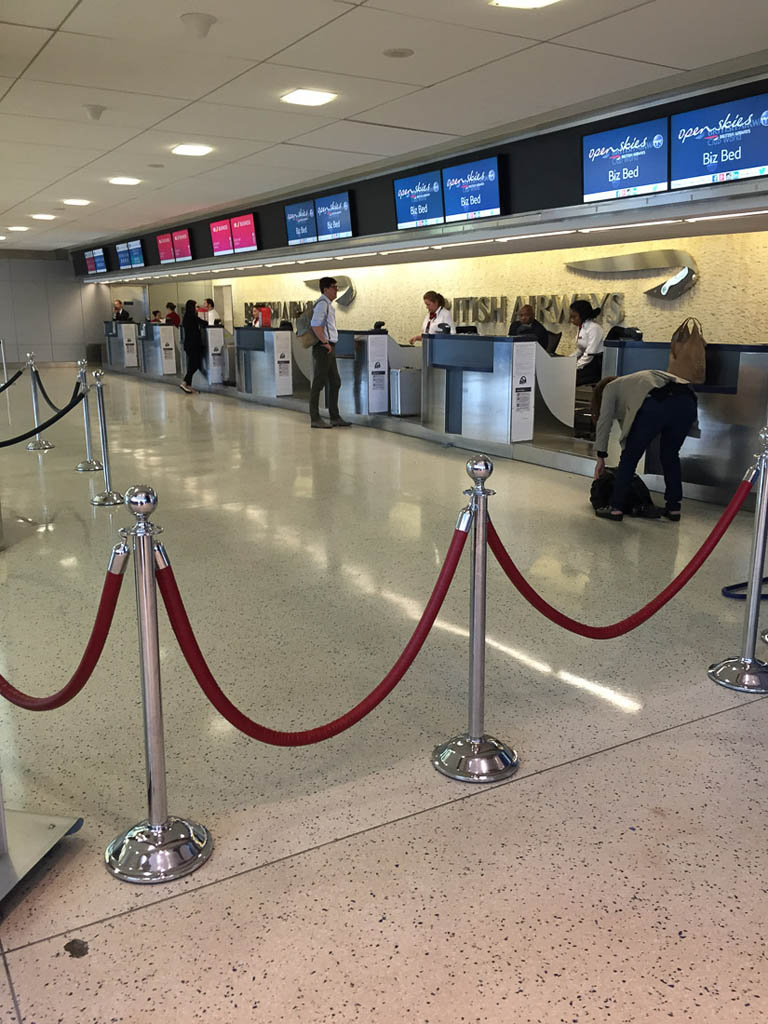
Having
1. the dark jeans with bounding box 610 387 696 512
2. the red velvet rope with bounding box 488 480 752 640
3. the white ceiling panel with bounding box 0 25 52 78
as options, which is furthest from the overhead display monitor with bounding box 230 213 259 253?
the red velvet rope with bounding box 488 480 752 640

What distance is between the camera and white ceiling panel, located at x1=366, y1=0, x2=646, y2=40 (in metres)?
4.69

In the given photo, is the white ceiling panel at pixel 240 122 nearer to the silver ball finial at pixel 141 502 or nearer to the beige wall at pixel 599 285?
the beige wall at pixel 599 285

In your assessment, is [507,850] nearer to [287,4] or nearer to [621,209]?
[287,4]

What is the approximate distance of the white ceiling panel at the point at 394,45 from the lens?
5.03 m

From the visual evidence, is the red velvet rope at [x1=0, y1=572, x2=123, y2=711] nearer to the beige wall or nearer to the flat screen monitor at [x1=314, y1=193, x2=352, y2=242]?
the beige wall

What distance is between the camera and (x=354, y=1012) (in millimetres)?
2006

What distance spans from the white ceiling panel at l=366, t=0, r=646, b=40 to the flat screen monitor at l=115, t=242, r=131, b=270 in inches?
653

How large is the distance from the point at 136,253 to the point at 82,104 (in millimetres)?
13347

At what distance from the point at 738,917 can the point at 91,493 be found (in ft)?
20.9

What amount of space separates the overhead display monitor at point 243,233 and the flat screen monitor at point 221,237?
0.58ft

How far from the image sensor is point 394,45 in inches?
214

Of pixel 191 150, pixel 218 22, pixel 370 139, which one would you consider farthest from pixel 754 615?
pixel 191 150

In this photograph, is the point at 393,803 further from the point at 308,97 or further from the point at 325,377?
the point at 325,377

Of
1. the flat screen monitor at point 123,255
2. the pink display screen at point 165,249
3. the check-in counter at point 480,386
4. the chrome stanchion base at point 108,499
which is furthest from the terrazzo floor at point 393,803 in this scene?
the flat screen monitor at point 123,255
